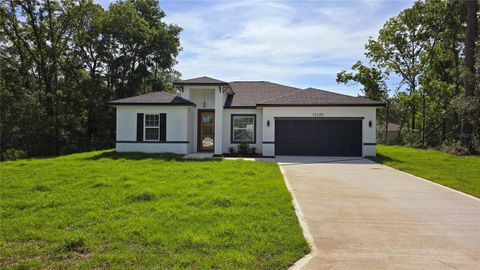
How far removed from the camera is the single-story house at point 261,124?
59.8 ft

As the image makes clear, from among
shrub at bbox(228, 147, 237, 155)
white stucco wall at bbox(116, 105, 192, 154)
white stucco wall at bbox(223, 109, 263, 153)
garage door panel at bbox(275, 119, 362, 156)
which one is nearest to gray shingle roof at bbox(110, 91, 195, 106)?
white stucco wall at bbox(116, 105, 192, 154)

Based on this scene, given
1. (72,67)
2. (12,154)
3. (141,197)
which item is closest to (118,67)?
(72,67)

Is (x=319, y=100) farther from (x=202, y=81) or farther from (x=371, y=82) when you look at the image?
(x=371, y=82)

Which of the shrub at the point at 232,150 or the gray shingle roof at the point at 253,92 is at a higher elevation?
the gray shingle roof at the point at 253,92

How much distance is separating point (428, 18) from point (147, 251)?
35086 mm

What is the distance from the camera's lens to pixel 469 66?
2241 cm

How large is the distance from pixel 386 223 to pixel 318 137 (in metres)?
12.7

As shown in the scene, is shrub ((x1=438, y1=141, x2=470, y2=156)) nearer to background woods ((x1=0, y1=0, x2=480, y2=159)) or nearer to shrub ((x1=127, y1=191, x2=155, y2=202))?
background woods ((x1=0, y1=0, x2=480, y2=159))

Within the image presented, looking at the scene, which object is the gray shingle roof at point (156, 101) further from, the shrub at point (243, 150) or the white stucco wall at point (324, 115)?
the white stucco wall at point (324, 115)

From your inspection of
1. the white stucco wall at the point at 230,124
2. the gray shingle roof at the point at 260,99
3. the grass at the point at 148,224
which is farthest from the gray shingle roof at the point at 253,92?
the grass at the point at 148,224

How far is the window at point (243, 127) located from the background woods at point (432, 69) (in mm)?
12594

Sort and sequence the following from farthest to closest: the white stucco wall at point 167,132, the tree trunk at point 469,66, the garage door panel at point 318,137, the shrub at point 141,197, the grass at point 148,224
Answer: the tree trunk at point 469,66 → the garage door panel at point 318,137 → the white stucco wall at point 167,132 → the shrub at point 141,197 → the grass at point 148,224

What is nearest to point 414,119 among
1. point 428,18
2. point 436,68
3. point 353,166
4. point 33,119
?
point 436,68

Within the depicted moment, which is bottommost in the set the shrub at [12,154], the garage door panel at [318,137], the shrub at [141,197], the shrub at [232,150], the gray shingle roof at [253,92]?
the shrub at [12,154]
